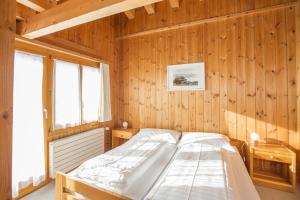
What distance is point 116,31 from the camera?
3703mm

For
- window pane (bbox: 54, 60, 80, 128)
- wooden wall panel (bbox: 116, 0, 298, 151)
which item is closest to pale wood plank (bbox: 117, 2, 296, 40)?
wooden wall panel (bbox: 116, 0, 298, 151)

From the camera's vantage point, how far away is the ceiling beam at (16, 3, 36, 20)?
186 cm

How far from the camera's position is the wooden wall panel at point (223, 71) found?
2.49 metres

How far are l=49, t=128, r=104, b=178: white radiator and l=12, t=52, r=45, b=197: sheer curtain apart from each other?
0.13 metres

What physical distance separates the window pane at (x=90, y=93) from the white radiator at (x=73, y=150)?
0.99 ft

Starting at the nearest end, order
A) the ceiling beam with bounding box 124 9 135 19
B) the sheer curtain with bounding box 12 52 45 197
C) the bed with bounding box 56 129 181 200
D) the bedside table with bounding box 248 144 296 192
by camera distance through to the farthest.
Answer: the bed with bounding box 56 129 181 200 → the sheer curtain with bounding box 12 52 45 197 → the bedside table with bounding box 248 144 296 192 → the ceiling beam with bounding box 124 9 135 19

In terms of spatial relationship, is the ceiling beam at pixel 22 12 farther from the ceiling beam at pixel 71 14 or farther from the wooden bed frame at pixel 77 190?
the wooden bed frame at pixel 77 190

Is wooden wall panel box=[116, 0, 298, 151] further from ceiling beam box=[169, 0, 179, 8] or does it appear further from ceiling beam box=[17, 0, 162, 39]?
ceiling beam box=[17, 0, 162, 39]

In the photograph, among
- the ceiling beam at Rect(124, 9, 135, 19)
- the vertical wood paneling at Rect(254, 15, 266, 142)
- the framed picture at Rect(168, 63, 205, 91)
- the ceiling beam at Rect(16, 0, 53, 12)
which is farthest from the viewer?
the ceiling beam at Rect(124, 9, 135, 19)

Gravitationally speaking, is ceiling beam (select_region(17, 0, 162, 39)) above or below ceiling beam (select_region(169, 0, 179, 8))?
below

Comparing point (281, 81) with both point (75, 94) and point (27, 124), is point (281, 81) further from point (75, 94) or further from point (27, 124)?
point (27, 124)

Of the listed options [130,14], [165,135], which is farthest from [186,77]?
[130,14]

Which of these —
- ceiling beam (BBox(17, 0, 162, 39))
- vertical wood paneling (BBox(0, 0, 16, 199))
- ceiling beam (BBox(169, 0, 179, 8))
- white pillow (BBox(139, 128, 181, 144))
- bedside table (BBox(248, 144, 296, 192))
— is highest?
ceiling beam (BBox(169, 0, 179, 8))

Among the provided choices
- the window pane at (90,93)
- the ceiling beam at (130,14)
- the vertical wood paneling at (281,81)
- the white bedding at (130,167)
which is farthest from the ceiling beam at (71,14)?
the vertical wood paneling at (281,81)
